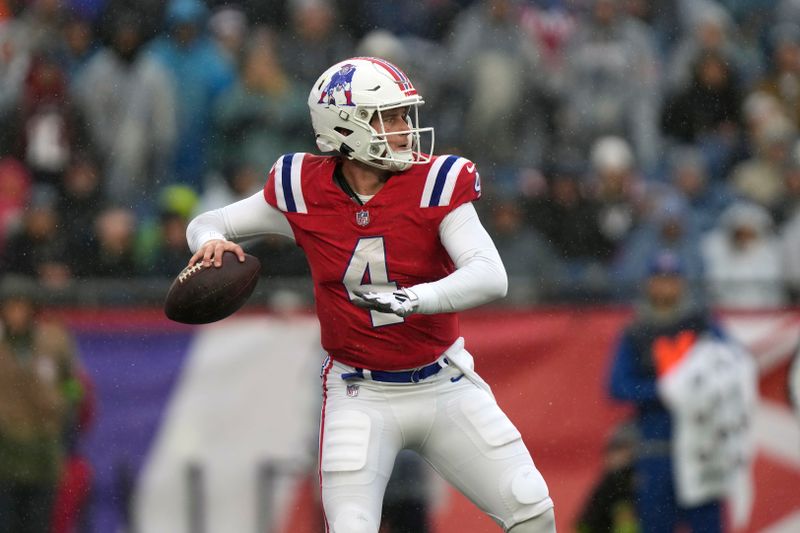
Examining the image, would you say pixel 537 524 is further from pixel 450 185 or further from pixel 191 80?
pixel 191 80

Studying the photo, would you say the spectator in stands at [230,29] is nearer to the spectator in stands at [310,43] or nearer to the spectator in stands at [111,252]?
the spectator in stands at [310,43]

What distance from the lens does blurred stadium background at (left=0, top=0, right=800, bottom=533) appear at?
6.77 m

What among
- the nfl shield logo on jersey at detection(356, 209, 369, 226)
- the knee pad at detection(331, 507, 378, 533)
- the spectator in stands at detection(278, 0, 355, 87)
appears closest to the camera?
the knee pad at detection(331, 507, 378, 533)

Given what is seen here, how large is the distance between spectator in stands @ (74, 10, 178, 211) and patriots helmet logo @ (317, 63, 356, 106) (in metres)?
3.39

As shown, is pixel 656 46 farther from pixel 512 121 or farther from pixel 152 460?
pixel 152 460

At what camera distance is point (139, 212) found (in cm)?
760

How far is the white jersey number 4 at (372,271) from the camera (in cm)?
446

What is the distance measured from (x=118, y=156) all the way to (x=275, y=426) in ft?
6.45

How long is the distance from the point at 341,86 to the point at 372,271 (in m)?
0.58

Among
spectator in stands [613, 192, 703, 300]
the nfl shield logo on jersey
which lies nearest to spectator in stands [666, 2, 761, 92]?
spectator in stands [613, 192, 703, 300]

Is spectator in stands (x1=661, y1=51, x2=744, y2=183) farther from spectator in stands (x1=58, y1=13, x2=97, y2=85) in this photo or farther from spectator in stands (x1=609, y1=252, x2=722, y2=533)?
spectator in stands (x1=58, y1=13, x2=97, y2=85)

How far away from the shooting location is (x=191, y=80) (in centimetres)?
803

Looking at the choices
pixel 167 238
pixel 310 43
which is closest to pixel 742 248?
pixel 310 43

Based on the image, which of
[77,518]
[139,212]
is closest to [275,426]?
[77,518]
